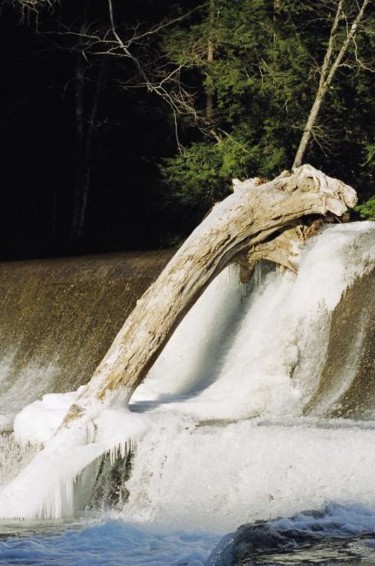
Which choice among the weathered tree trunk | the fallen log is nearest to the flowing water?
the fallen log

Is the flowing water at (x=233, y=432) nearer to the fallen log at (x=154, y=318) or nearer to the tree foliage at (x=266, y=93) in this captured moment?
the fallen log at (x=154, y=318)

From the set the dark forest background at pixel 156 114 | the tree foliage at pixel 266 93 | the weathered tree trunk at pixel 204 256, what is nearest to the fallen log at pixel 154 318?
the weathered tree trunk at pixel 204 256

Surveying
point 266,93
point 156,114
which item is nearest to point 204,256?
point 266,93

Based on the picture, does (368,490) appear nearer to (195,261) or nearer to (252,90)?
(195,261)

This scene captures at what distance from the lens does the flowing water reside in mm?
7176

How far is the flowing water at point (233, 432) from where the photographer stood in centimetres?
718

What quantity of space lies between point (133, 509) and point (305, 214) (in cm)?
322

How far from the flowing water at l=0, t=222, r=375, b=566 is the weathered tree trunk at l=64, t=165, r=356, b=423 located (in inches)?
11.9

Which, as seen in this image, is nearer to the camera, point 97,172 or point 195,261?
point 195,261

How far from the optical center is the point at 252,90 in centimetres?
2075

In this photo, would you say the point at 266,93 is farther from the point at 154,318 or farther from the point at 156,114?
the point at 154,318

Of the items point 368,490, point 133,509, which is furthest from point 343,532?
point 133,509

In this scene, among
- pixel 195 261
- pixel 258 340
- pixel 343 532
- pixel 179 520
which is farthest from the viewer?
pixel 258 340

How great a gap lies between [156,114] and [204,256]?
1186 centimetres
